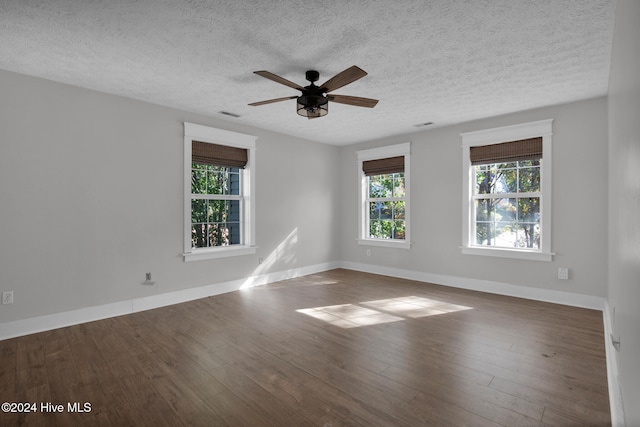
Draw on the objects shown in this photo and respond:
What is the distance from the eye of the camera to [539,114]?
422 centimetres

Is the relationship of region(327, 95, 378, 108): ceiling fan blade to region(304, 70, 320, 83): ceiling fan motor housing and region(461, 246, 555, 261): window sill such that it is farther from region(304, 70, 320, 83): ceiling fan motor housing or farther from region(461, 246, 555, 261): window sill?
region(461, 246, 555, 261): window sill

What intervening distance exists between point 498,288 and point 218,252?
4.10 m

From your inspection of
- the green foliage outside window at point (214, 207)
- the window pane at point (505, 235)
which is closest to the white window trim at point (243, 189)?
Answer: the green foliage outside window at point (214, 207)

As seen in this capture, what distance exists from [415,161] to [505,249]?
6.48 ft

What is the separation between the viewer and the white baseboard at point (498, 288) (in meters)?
3.91

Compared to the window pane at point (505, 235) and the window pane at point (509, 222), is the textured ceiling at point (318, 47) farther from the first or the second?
the window pane at point (505, 235)

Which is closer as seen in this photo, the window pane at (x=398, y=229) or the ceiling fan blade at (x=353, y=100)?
the ceiling fan blade at (x=353, y=100)

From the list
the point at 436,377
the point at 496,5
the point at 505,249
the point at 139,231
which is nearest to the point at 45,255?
the point at 139,231

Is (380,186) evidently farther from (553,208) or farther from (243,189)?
(553,208)

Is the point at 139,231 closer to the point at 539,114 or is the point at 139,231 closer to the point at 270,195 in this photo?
the point at 270,195

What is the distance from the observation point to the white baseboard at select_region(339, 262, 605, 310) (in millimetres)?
3906

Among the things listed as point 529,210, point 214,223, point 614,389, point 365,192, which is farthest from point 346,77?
point 365,192

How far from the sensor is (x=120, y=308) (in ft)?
12.2

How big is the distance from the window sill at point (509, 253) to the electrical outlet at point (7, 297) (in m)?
5.52
